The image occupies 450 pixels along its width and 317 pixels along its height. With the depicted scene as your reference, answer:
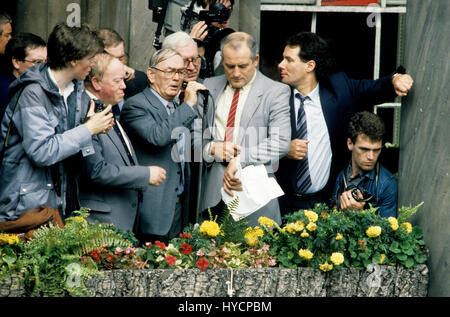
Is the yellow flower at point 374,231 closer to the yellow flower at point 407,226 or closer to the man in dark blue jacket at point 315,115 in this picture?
the yellow flower at point 407,226

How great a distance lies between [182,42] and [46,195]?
1.74m

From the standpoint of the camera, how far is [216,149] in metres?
6.64

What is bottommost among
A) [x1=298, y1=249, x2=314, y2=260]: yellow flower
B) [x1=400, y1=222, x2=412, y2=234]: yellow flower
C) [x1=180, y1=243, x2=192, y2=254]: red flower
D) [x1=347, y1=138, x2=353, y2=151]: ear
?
[x1=298, y1=249, x2=314, y2=260]: yellow flower

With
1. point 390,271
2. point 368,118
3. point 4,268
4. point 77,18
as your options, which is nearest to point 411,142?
point 368,118

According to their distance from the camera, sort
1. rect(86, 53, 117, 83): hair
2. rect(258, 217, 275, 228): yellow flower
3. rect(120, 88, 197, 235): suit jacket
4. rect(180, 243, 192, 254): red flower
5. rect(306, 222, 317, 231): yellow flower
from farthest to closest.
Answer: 1. rect(120, 88, 197, 235): suit jacket
2. rect(86, 53, 117, 83): hair
3. rect(258, 217, 275, 228): yellow flower
4. rect(306, 222, 317, 231): yellow flower
5. rect(180, 243, 192, 254): red flower

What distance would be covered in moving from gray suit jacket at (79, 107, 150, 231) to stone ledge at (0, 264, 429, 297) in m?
0.87

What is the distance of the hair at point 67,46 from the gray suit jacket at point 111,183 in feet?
1.93

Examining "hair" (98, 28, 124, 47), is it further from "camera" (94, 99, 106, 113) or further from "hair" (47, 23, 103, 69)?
"hair" (47, 23, 103, 69)

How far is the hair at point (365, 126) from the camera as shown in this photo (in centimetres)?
695

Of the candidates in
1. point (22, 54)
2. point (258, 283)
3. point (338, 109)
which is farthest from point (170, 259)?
point (22, 54)

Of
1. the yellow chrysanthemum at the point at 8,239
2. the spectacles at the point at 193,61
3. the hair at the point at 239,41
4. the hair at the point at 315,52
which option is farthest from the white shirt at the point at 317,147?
the yellow chrysanthemum at the point at 8,239

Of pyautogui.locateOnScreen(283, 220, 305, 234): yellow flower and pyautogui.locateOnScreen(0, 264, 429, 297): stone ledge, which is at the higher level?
pyautogui.locateOnScreen(283, 220, 305, 234): yellow flower

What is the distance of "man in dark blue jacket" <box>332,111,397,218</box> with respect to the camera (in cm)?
679

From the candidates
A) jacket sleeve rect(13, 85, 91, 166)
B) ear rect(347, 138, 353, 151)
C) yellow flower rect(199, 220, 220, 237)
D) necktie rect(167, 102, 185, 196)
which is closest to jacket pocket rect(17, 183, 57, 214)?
jacket sleeve rect(13, 85, 91, 166)
